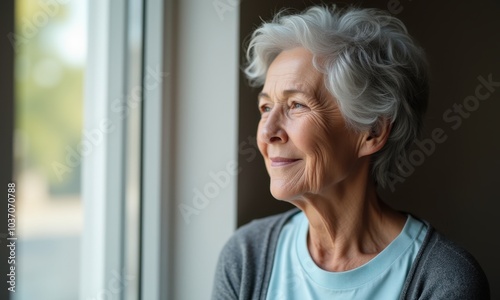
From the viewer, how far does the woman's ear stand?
4.51 feet

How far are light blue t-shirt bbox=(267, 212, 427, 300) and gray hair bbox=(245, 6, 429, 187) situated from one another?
0.67 ft

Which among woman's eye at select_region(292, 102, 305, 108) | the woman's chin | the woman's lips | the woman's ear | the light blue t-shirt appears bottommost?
the light blue t-shirt

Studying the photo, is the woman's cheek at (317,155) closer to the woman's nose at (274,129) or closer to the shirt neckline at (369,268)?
the woman's nose at (274,129)

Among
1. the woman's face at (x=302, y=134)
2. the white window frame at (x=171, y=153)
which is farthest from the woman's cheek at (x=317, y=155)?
the white window frame at (x=171, y=153)

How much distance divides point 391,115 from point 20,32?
0.93 metres

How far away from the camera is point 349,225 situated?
143 cm

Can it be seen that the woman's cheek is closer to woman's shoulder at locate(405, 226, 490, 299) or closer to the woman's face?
the woman's face

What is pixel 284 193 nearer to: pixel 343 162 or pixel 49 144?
pixel 343 162

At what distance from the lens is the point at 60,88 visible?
1387mm

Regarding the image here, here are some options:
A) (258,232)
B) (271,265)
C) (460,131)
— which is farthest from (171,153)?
(460,131)

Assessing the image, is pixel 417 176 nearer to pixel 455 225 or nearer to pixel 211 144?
pixel 455 225

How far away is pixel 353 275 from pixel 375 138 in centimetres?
38

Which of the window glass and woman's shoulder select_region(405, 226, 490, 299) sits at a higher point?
the window glass

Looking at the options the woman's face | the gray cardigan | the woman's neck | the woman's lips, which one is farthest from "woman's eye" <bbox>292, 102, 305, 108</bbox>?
the gray cardigan
